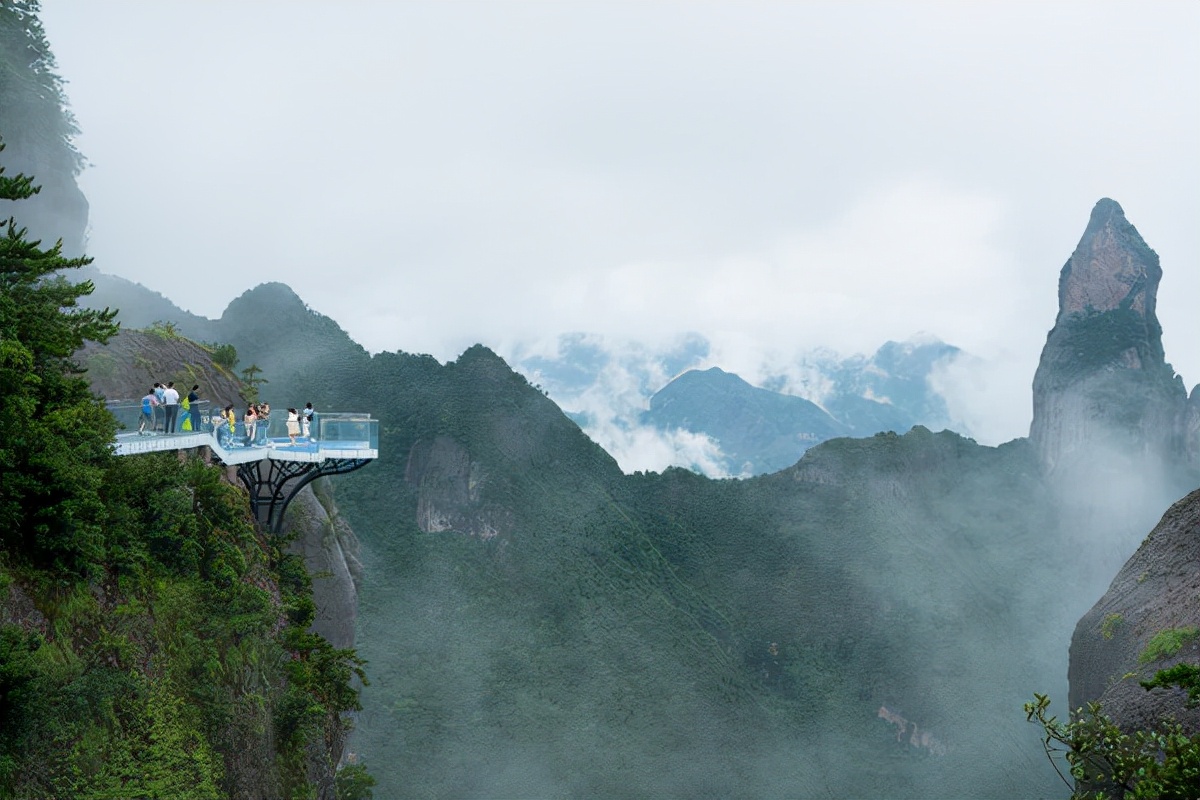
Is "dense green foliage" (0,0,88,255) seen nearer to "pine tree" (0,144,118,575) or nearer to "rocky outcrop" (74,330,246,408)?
"rocky outcrop" (74,330,246,408)

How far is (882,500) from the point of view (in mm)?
84250

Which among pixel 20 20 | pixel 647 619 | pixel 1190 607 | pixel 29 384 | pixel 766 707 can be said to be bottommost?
pixel 766 707

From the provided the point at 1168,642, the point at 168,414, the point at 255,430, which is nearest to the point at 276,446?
the point at 255,430

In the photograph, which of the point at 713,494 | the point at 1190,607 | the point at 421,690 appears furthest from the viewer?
the point at 713,494

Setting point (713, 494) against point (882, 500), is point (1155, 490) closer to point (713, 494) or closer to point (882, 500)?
point (882, 500)

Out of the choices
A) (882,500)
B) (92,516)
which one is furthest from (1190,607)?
(882,500)

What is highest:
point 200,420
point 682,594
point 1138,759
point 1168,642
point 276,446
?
point 200,420

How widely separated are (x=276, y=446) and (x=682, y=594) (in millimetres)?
55374

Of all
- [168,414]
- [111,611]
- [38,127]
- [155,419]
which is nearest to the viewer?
[111,611]

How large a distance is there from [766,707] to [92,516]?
194ft

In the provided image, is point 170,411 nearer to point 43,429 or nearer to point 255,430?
point 255,430

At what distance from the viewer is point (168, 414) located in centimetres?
1914

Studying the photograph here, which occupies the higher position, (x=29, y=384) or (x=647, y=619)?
(x=29, y=384)

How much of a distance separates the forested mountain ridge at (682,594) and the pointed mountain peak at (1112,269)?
5.43m
